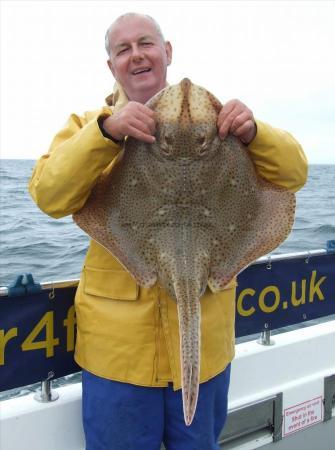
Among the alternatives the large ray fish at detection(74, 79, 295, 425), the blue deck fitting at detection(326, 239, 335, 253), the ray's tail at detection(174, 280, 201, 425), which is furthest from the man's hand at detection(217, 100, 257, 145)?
the blue deck fitting at detection(326, 239, 335, 253)

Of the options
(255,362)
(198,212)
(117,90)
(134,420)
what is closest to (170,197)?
(198,212)

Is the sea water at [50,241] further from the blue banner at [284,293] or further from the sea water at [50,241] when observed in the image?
the blue banner at [284,293]

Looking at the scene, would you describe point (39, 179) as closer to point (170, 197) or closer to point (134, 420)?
point (170, 197)

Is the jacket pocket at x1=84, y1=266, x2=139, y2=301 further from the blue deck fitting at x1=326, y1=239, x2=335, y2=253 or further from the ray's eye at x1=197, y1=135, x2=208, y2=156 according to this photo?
the blue deck fitting at x1=326, y1=239, x2=335, y2=253

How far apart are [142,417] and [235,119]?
4.62 feet

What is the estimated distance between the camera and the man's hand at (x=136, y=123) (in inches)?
76.9

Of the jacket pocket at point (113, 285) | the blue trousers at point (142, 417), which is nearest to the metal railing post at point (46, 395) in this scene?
the blue trousers at point (142, 417)

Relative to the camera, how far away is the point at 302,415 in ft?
12.0

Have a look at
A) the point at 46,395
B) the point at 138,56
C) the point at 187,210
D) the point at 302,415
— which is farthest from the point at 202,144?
the point at 302,415

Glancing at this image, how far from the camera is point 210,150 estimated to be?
207 cm

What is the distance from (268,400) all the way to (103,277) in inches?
70.5

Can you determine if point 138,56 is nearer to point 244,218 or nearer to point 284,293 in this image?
point 244,218

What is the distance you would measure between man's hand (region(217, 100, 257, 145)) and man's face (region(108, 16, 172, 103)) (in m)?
0.51

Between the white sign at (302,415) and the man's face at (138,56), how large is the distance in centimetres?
247
